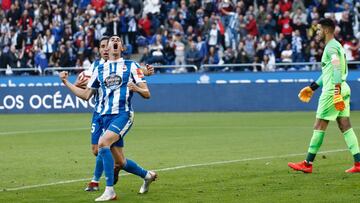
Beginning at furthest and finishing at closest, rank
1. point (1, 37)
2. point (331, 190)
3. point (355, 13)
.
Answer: point (1, 37)
point (355, 13)
point (331, 190)

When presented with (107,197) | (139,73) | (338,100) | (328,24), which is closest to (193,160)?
(338,100)

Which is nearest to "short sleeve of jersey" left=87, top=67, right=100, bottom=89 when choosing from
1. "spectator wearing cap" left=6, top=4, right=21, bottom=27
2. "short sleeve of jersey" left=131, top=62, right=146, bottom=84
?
"short sleeve of jersey" left=131, top=62, right=146, bottom=84

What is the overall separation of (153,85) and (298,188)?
76.5 feet

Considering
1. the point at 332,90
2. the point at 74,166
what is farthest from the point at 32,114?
the point at 332,90

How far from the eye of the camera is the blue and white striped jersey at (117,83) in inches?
462

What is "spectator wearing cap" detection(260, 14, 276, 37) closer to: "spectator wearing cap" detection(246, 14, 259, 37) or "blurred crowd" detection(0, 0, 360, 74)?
"blurred crowd" detection(0, 0, 360, 74)

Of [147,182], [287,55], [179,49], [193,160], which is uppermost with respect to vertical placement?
[147,182]

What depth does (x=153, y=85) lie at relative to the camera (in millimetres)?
35469

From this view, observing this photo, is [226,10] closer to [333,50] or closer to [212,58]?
[212,58]

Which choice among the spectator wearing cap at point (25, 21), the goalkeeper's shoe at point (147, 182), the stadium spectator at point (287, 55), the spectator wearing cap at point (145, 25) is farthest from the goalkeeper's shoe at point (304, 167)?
the spectator wearing cap at point (25, 21)

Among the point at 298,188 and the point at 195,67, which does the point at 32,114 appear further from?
the point at 298,188

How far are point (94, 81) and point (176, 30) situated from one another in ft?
83.1

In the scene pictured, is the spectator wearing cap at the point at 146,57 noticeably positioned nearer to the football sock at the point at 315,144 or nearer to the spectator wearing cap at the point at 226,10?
the spectator wearing cap at the point at 226,10

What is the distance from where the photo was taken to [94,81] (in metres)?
12.0
